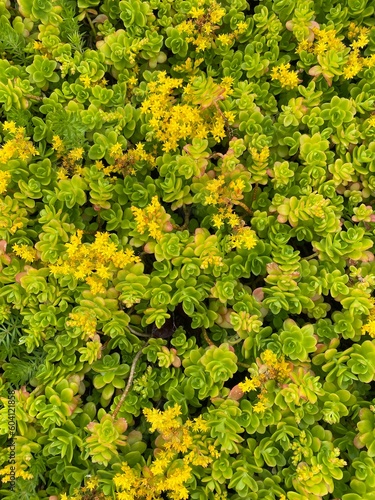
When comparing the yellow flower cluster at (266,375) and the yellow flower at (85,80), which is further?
the yellow flower at (85,80)

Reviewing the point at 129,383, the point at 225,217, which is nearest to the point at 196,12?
the point at 225,217

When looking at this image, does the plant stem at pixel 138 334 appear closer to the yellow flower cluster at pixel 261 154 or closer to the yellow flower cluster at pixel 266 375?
the yellow flower cluster at pixel 266 375

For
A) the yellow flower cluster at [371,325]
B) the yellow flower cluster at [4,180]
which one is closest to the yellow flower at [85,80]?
the yellow flower cluster at [4,180]

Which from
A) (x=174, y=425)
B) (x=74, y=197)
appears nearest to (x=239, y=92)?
(x=74, y=197)

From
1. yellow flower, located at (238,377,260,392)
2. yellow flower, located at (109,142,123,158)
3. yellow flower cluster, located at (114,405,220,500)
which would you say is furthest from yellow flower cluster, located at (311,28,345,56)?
yellow flower cluster, located at (114,405,220,500)

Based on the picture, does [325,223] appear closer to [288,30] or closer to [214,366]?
[214,366]

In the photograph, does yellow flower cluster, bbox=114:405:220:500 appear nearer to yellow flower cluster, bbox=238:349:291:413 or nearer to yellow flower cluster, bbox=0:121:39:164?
yellow flower cluster, bbox=238:349:291:413
